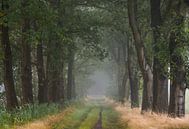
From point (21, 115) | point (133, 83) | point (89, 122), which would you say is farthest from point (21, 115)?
point (133, 83)

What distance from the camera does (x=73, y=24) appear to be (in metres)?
39.1

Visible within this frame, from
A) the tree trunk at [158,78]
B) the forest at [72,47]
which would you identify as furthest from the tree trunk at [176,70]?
the tree trunk at [158,78]

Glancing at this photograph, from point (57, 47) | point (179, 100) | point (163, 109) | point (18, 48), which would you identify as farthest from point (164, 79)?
point (18, 48)

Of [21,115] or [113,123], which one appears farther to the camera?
[113,123]

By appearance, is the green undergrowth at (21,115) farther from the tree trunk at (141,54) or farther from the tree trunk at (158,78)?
the tree trunk at (158,78)

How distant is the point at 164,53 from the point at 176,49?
4.35 feet

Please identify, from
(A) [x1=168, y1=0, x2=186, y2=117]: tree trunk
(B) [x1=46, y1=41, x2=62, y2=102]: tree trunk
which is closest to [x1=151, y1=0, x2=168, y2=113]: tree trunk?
(A) [x1=168, y1=0, x2=186, y2=117]: tree trunk

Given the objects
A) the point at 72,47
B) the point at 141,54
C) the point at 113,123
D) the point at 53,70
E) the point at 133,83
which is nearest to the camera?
the point at 113,123

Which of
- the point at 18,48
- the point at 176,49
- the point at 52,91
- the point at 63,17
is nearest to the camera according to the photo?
the point at 176,49

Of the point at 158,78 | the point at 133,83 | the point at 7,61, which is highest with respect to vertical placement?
the point at 7,61

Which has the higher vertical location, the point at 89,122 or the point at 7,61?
the point at 7,61

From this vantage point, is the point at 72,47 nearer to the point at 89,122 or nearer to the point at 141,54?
the point at 141,54

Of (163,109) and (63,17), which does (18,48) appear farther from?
(163,109)

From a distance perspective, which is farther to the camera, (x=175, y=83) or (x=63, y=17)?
(x=63, y=17)
